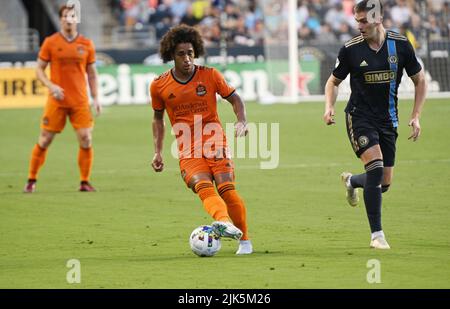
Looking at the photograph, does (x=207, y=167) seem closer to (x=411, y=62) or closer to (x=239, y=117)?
(x=239, y=117)

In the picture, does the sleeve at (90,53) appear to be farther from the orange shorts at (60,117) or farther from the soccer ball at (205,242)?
the soccer ball at (205,242)

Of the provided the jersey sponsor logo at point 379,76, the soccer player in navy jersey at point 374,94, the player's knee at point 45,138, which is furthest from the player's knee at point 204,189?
the player's knee at point 45,138

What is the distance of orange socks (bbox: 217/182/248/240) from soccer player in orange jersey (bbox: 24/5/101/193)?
609 cm

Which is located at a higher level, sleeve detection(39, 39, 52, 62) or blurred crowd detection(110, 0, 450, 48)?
blurred crowd detection(110, 0, 450, 48)

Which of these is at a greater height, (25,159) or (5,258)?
(25,159)

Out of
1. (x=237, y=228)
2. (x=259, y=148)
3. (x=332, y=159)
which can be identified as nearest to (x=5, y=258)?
(x=237, y=228)

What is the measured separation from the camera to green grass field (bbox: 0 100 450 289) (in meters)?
9.30

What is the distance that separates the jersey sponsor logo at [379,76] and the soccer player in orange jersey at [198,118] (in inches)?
47.9

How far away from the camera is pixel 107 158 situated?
2123cm

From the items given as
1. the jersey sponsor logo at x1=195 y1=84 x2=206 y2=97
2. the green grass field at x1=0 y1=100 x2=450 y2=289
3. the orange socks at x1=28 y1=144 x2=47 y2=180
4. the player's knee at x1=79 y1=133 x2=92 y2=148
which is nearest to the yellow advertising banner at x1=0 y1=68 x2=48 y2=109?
the green grass field at x1=0 y1=100 x2=450 y2=289

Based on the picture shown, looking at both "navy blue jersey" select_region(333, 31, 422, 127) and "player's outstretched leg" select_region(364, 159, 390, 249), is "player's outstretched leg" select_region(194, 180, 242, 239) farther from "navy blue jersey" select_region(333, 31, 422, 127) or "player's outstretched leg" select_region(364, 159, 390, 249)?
"navy blue jersey" select_region(333, 31, 422, 127)

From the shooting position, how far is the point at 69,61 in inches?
647

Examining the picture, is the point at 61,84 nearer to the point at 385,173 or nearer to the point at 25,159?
the point at 25,159
